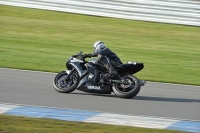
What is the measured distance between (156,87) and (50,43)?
671cm

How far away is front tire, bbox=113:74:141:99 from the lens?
35.6 ft

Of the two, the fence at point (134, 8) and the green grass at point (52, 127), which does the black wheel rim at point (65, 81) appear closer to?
the green grass at point (52, 127)

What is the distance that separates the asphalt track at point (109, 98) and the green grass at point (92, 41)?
1.37m

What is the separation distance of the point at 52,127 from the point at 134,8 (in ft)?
44.9

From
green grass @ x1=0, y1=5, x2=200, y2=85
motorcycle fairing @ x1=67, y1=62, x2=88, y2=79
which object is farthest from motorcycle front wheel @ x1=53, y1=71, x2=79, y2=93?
green grass @ x1=0, y1=5, x2=200, y2=85

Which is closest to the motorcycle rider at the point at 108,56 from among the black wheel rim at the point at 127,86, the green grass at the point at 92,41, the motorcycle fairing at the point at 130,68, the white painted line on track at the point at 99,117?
the motorcycle fairing at the point at 130,68

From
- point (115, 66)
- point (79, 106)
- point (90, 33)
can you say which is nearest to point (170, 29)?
point (90, 33)

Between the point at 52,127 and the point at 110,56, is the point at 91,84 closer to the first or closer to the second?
the point at 110,56

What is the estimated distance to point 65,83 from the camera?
11539 mm

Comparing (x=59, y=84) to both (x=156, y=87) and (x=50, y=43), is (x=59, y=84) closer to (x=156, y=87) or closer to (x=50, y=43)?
(x=156, y=87)

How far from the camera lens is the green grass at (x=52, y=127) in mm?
7506

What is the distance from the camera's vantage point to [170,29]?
2095 centimetres

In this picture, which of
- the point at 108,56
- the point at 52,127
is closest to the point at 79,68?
the point at 108,56

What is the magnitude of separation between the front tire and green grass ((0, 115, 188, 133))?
9.33ft
